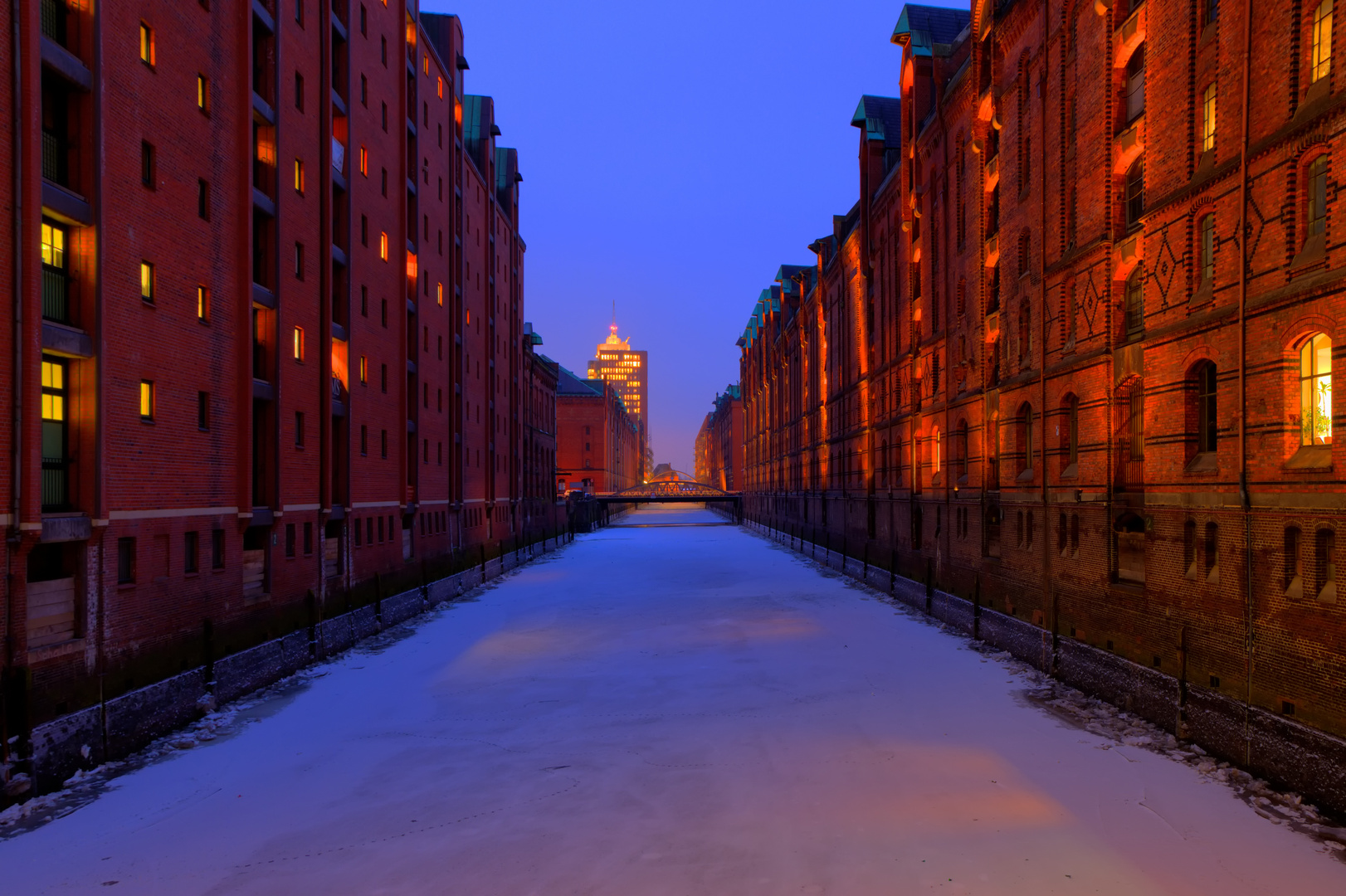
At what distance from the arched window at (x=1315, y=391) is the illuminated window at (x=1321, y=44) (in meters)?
3.71

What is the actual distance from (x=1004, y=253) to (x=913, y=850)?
751 inches

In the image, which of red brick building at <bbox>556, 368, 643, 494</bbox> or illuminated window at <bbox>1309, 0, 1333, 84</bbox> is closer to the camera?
illuminated window at <bbox>1309, 0, 1333, 84</bbox>

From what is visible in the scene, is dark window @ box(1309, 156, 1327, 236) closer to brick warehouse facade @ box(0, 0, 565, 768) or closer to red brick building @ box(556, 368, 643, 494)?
brick warehouse facade @ box(0, 0, 565, 768)

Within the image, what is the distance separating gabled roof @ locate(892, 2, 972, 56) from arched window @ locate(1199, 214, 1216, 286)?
19192 mm

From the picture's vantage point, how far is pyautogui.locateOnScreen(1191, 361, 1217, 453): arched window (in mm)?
14281

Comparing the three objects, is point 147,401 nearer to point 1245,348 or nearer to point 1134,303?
point 1245,348

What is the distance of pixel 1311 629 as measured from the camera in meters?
11.1

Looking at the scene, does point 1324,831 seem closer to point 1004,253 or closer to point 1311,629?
point 1311,629

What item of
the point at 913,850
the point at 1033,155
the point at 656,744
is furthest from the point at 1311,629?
the point at 1033,155

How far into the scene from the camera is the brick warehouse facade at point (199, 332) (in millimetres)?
12367

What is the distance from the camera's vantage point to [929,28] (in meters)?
34.5

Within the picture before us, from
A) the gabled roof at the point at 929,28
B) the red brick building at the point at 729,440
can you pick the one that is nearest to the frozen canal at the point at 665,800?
the gabled roof at the point at 929,28

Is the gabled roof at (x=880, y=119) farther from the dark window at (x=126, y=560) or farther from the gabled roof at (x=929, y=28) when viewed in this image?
the dark window at (x=126, y=560)

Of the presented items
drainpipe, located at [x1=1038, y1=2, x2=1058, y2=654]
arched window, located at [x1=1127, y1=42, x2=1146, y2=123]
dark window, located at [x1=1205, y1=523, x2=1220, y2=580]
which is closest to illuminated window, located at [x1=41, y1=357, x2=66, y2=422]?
dark window, located at [x1=1205, y1=523, x2=1220, y2=580]
